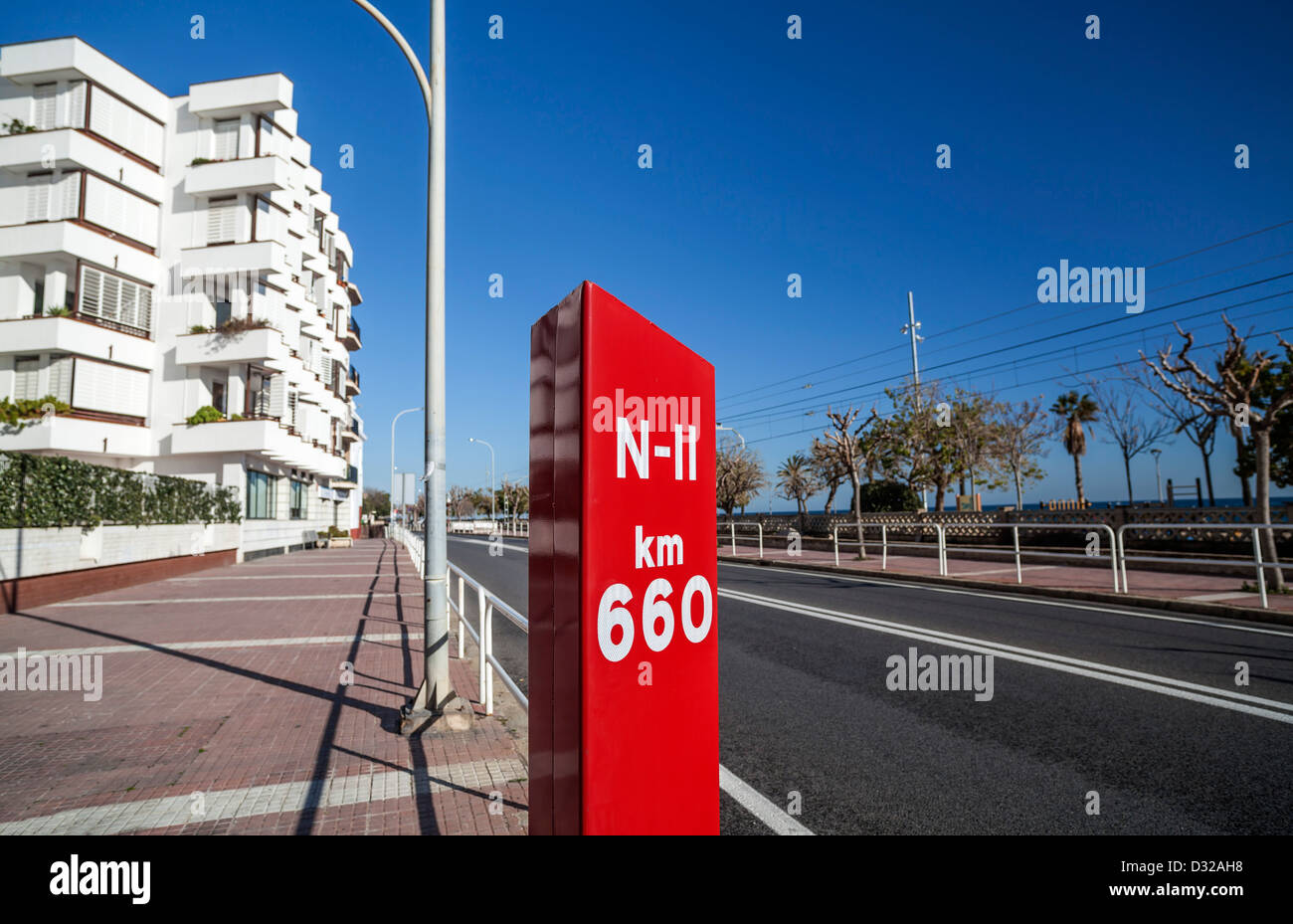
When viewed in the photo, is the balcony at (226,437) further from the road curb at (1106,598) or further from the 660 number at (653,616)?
the 660 number at (653,616)

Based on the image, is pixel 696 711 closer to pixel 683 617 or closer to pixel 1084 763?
pixel 683 617

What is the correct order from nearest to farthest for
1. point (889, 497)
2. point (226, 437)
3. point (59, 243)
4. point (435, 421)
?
1. point (435, 421)
2. point (59, 243)
3. point (226, 437)
4. point (889, 497)

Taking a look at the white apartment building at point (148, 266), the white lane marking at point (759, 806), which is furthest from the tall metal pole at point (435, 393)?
the white apartment building at point (148, 266)

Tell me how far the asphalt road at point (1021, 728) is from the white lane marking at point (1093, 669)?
0.03m

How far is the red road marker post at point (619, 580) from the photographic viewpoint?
1.85 metres

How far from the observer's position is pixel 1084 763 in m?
4.40

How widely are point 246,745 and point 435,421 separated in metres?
2.80

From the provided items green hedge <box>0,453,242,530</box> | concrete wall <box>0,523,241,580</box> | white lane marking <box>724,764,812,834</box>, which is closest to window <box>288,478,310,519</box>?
concrete wall <box>0,523,241,580</box>

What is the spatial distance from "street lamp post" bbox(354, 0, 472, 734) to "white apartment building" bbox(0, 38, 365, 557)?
2379 cm

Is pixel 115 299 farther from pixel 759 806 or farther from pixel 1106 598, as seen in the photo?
pixel 1106 598

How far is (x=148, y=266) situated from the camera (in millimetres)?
26938

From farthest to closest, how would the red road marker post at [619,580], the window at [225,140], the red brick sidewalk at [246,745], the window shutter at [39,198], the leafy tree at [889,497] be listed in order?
1. the leafy tree at [889,497]
2. the window at [225,140]
3. the window shutter at [39,198]
4. the red brick sidewalk at [246,745]
5. the red road marker post at [619,580]

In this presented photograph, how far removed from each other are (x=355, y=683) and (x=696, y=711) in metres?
5.91

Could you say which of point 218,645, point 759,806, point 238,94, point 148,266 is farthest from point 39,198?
point 759,806
